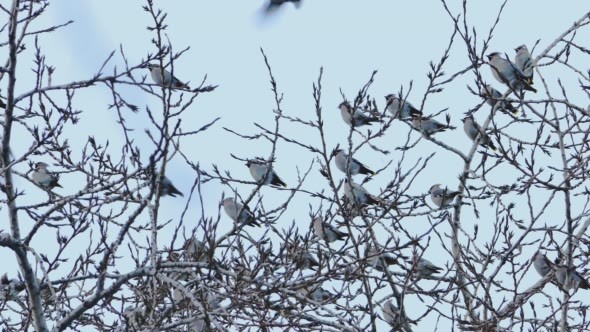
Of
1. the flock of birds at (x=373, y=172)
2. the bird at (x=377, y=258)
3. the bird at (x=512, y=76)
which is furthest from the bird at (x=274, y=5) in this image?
the bird at (x=512, y=76)

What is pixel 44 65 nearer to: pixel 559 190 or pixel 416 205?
pixel 416 205

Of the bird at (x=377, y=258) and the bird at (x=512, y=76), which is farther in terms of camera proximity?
the bird at (x=512, y=76)

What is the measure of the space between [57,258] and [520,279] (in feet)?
11.9

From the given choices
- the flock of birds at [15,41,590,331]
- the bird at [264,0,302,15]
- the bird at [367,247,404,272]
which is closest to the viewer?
the bird at [264,0,302,15]

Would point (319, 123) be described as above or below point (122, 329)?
above

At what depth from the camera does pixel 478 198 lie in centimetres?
Answer: 932

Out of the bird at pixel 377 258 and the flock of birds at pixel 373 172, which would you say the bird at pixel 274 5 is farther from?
the flock of birds at pixel 373 172

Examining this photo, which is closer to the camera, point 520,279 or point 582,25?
point 520,279

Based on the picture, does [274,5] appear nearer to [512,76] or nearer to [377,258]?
[377,258]

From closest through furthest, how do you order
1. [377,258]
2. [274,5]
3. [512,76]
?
[274,5]
[377,258]
[512,76]

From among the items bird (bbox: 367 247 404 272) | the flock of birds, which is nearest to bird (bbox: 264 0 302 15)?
bird (bbox: 367 247 404 272)

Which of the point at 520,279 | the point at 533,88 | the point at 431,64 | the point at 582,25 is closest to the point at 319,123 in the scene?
the point at 431,64

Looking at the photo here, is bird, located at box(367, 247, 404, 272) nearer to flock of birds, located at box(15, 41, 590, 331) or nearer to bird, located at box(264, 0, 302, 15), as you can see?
flock of birds, located at box(15, 41, 590, 331)

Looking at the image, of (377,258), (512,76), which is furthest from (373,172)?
(512,76)
